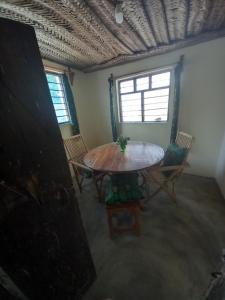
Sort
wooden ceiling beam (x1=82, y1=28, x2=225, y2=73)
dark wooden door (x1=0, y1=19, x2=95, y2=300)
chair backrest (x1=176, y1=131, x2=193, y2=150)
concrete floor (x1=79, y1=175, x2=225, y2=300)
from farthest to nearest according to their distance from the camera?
chair backrest (x1=176, y1=131, x2=193, y2=150)
wooden ceiling beam (x1=82, y1=28, x2=225, y2=73)
concrete floor (x1=79, y1=175, x2=225, y2=300)
dark wooden door (x1=0, y1=19, x2=95, y2=300)

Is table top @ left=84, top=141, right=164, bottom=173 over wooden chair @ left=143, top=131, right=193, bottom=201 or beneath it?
over

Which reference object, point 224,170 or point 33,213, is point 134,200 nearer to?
→ point 33,213

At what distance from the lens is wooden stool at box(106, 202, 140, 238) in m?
1.50

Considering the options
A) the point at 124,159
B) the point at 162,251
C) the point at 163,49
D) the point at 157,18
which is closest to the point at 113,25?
the point at 157,18

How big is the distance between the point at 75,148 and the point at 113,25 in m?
2.02

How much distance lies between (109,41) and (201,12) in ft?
4.00

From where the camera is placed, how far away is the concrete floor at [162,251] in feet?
3.74

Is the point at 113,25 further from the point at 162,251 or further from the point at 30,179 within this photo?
the point at 162,251

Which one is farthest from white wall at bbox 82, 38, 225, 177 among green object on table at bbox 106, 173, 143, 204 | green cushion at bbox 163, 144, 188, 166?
green object on table at bbox 106, 173, 143, 204

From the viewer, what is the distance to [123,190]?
1602 millimetres

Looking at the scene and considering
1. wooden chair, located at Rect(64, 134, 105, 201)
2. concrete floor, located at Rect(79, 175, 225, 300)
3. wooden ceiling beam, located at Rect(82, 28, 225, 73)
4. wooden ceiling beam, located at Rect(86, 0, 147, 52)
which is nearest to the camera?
concrete floor, located at Rect(79, 175, 225, 300)

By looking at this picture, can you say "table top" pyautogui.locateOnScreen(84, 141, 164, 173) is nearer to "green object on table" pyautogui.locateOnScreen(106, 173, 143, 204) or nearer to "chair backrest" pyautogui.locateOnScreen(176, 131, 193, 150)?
"green object on table" pyautogui.locateOnScreen(106, 173, 143, 204)

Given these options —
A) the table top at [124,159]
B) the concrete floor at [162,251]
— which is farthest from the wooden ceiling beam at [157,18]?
the concrete floor at [162,251]

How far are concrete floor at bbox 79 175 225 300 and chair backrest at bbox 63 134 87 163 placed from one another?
3.09 feet
